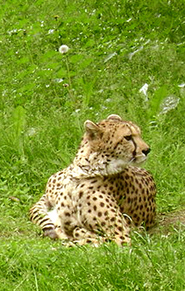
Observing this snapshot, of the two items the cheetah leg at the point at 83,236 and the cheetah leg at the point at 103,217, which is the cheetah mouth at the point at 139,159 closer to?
the cheetah leg at the point at 103,217

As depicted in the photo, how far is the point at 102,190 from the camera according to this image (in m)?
6.60

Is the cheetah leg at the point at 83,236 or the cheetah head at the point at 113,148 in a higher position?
the cheetah head at the point at 113,148

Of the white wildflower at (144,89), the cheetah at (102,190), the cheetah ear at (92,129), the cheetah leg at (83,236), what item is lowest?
the cheetah leg at (83,236)

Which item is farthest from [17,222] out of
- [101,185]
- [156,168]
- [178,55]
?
[178,55]

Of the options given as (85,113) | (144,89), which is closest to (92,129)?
(85,113)

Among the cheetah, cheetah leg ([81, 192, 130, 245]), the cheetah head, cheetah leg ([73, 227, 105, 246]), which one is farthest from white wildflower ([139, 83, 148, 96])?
cheetah leg ([73, 227, 105, 246])

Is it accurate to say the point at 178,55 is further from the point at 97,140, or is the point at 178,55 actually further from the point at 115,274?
the point at 115,274

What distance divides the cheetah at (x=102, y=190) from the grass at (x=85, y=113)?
0.23m

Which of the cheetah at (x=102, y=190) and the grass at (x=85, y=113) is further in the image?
the cheetah at (x=102, y=190)

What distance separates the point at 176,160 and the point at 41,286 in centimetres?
326

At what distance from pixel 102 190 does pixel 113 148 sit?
312 mm

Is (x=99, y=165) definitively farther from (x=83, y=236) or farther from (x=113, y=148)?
(x=83, y=236)

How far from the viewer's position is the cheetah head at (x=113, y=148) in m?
6.64

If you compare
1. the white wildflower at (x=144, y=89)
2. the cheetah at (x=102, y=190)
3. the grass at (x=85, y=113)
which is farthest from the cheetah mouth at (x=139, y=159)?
the white wildflower at (x=144, y=89)
